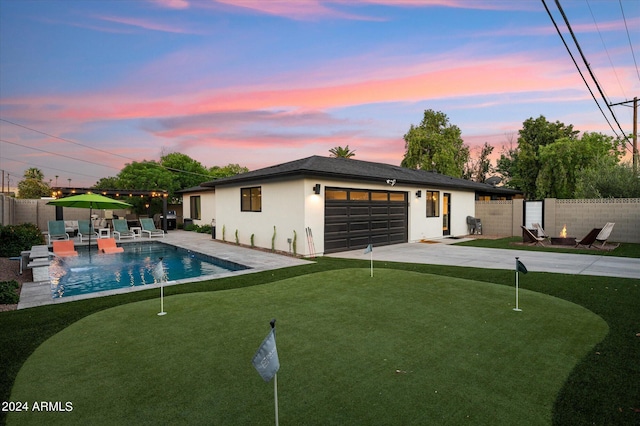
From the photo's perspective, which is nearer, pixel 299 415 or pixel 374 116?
pixel 299 415

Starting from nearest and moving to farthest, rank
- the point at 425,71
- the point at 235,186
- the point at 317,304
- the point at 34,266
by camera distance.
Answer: the point at 317,304, the point at 34,266, the point at 425,71, the point at 235,186

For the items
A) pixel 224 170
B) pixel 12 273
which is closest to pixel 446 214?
pixel 12 273

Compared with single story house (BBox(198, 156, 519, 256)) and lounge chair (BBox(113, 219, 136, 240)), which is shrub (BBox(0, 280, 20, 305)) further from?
lounge chair (BBox(113, 219, 136, 240))

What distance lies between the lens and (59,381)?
2990mm

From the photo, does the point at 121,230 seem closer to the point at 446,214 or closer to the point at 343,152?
the point at 446,214

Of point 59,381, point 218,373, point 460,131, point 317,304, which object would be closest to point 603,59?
point 317,304

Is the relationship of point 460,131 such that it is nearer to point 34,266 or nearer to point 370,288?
point 370,288

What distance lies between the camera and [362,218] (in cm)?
1296

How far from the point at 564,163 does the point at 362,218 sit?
21889 mm

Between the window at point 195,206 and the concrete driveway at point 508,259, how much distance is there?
14821mm

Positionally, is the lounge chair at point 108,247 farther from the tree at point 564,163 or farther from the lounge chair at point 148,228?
the tree at point 564,163

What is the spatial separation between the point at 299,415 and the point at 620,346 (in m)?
3.83

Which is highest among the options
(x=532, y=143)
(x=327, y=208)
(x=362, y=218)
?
(x=532, y=143)

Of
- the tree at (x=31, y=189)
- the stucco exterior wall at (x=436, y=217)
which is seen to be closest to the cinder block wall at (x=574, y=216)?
the stucco exterior wall at (x=436, y=217)
